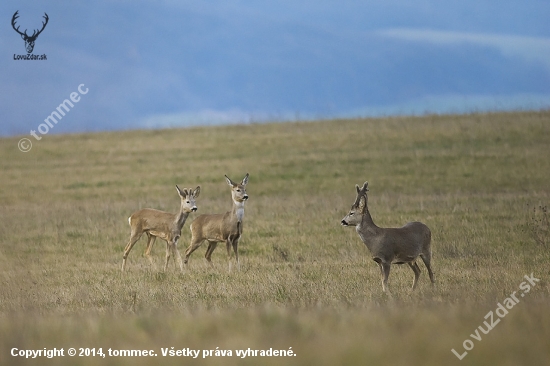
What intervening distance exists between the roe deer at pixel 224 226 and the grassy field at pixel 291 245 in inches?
22.3

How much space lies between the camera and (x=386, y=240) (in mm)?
12703

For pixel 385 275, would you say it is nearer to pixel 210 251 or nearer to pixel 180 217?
pixel 210 251

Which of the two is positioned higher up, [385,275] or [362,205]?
[362,205]

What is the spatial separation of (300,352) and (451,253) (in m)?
9.63

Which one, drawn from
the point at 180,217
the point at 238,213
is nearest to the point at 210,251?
the point at 180,217

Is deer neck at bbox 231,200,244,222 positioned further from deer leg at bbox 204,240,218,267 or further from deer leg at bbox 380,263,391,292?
deer leg at bbox 380,263,391,292

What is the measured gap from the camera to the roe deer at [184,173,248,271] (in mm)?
16453

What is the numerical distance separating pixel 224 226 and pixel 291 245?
1941 mm

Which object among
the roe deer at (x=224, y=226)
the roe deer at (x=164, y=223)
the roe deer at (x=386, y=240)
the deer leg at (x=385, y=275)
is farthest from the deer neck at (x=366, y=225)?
the roe deer at (x=164, y=223)

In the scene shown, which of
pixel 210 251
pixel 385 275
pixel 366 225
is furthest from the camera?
pixel 210 251

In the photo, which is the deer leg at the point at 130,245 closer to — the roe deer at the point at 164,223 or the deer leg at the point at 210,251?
the roe deer at the point at 164,223

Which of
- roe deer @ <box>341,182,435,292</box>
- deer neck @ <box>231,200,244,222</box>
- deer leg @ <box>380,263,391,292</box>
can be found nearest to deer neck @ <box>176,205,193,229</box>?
deer neck @ <box>231,200,244,222</box>

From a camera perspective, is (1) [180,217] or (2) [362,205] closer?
(2) [362,205]

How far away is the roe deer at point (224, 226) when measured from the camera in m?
16.5
